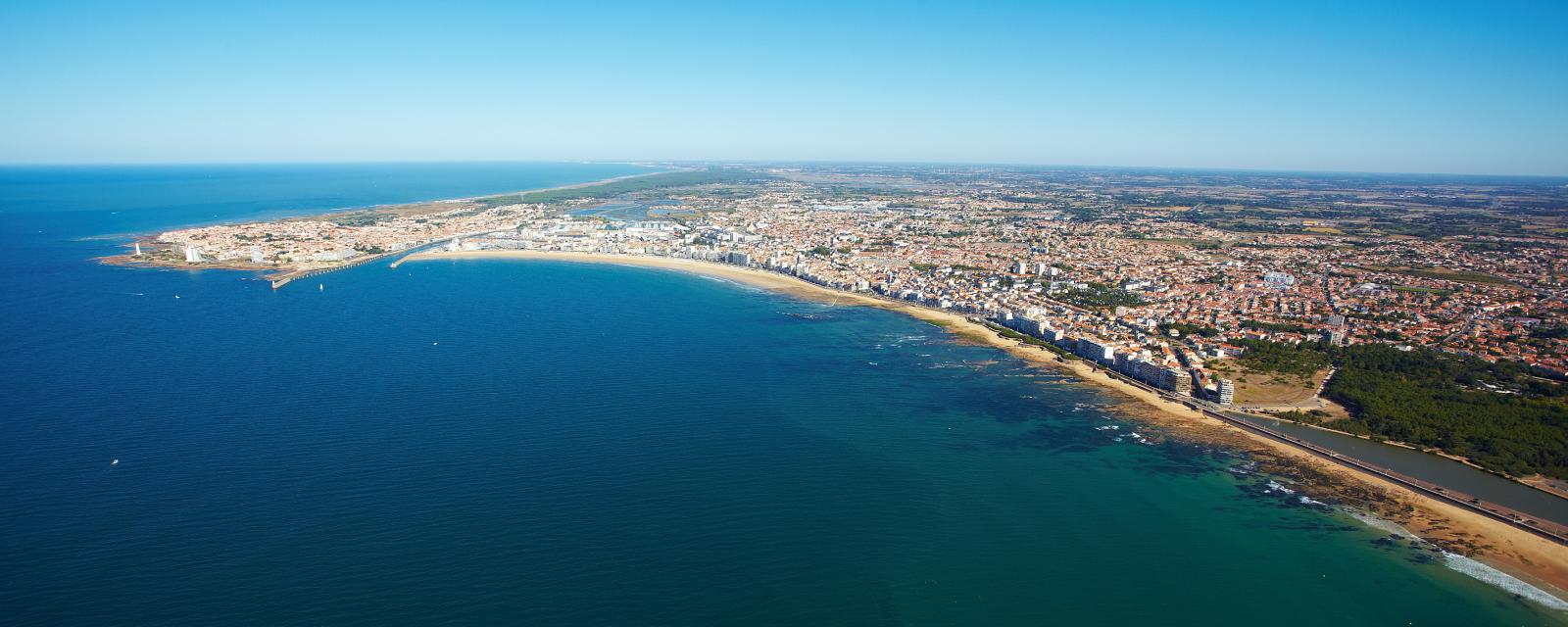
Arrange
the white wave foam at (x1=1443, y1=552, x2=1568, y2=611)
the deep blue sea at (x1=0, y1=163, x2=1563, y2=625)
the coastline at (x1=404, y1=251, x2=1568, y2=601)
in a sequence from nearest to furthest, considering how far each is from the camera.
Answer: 1. the deep blue sea at (x1=0, y1=163, x2=1563, y2=625)
2. the white wave foam at (x1=1443, y1=552, x2=1568, y2=611)
3. the coastline at (x1=404, y1=251, x2=1568, y2=601)

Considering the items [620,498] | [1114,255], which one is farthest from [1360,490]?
[1114,255]

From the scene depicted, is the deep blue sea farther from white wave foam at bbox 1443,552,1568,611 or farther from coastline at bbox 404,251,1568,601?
coastline at bbox 404,251,1568,601

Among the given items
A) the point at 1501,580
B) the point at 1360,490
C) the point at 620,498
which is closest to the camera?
the point at 1501,580

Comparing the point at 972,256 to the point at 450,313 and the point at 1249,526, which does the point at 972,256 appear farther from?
the point at 1249,526

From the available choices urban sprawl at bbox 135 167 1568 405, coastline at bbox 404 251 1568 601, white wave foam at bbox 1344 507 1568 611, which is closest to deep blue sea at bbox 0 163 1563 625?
white wave foam at bbox 1344 507 1568 611

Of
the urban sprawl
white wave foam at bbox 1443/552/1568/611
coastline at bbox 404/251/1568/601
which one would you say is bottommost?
white wave foam at bbox 1443/552/1568/611

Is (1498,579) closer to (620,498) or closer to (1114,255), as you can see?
(620,498)

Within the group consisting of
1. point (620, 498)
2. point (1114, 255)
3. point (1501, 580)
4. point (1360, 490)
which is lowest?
point (1501, 580)

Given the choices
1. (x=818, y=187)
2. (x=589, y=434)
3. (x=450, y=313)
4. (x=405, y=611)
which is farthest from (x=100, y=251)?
(x=818, y=187)

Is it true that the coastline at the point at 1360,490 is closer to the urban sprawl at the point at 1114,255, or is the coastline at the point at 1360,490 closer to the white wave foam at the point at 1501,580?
the white wave foam at the point at 1501,580
